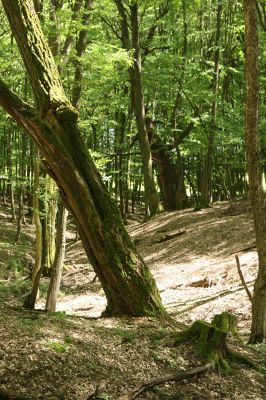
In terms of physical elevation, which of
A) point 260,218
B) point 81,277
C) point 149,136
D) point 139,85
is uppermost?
point 139,85

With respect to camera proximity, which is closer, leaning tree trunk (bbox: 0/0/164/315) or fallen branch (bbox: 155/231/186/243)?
leaning tree trunk (bbox: 0/0/164/315)

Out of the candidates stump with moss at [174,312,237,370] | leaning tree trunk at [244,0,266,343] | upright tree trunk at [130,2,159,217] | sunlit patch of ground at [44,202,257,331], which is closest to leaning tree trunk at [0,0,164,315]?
stump with moss at [174,312,237,370]

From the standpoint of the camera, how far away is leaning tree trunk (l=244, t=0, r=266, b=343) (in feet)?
20.9

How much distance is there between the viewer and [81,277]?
573 inches

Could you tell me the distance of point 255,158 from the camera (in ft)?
21.2

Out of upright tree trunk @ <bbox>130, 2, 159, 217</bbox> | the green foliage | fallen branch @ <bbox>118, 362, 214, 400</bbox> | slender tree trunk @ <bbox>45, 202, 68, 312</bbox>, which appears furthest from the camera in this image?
upright tree trunk @ <bbox>130, 2, 159, 217</bbox>

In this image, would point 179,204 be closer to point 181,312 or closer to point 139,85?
point 139,85

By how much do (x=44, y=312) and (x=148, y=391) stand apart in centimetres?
211

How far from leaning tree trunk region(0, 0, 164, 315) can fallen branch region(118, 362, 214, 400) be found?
4.85 ft

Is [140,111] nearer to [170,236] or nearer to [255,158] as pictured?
[170,236]

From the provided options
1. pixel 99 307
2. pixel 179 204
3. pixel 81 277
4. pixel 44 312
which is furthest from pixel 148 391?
pixel 179 204

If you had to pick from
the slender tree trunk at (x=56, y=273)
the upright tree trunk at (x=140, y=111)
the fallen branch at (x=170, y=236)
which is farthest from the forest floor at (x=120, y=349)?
the upright tree trunk at (x=140, y=111)

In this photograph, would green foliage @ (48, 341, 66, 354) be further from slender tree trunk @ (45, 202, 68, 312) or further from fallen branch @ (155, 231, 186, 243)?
fallen branch @ (155, 231, 186, 243)

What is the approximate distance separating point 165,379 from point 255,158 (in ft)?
10.9
